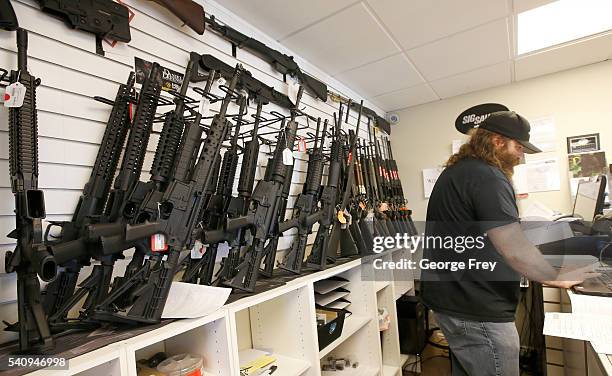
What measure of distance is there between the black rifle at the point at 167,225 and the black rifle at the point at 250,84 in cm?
52

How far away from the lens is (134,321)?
925mm

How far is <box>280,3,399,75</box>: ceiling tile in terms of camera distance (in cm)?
195

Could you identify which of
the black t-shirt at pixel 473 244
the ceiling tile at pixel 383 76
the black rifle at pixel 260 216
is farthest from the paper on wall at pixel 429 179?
the black rifle at pixel 260 216

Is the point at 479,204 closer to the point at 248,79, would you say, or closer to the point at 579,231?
the point at 248,79

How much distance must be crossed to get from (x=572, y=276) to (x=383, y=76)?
79.0 inches

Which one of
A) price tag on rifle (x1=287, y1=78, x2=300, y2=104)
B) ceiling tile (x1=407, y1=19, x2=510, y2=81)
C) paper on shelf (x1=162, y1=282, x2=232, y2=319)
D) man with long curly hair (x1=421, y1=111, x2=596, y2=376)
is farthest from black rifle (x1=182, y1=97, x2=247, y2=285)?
ceiling tile (x1=407, y1=19, x2=510, y2=81)

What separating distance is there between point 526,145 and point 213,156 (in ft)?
4.72

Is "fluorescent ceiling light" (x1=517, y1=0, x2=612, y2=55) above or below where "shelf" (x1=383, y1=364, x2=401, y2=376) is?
above

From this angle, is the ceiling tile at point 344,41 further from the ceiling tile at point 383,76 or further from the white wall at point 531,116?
the white wall at point 531,116

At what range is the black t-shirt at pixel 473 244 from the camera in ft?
4.21

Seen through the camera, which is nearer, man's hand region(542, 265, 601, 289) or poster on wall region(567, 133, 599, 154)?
man's hand region(542, 265, 601, 289)

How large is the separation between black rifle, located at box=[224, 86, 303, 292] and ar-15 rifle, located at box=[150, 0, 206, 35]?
0.62 meters

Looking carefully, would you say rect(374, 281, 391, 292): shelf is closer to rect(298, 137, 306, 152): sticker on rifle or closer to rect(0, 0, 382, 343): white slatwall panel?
rect(298, 137, 306, 152): sticker on rifle

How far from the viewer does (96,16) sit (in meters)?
1.19
